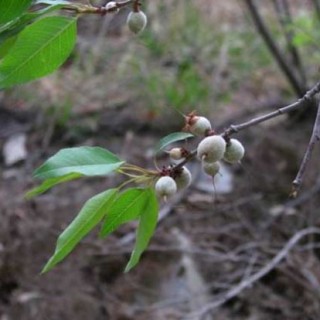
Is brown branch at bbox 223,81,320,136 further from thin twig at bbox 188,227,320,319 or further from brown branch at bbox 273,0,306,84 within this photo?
brown branch at bbox 273,0,306,84

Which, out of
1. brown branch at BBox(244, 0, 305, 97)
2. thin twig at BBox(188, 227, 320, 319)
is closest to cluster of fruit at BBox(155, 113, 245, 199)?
thin twig at BBox(188, 227, 320, 319)

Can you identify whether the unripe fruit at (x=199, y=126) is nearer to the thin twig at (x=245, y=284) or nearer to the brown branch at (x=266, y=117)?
the brown branch at (x=266, y=117)

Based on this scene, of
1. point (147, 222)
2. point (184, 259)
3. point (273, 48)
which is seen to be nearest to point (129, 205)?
point (147, 222)

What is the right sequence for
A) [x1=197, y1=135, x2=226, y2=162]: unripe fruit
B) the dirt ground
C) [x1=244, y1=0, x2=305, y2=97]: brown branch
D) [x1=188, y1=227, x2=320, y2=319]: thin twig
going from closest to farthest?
[x1=197, y1=135, x2=226, y2=162]: unripe fruit < [x1=188, y1=227, x2=320, y2=319]: thin twig < the dirt ground < [x1=244, y1=0, x2=305, y2=97]: brown branch

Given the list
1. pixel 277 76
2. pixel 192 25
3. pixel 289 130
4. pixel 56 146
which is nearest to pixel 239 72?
pixel 277 76

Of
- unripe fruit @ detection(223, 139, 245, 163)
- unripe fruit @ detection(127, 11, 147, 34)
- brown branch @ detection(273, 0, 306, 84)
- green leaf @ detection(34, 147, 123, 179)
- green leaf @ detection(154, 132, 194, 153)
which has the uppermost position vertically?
unripe fruit @ detection(127, 11, 147, 34)

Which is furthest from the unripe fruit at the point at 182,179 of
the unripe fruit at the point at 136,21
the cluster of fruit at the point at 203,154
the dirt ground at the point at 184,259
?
the dirt ground at the point at 184,259

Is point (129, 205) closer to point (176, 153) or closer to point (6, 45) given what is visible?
point (176, 153)
